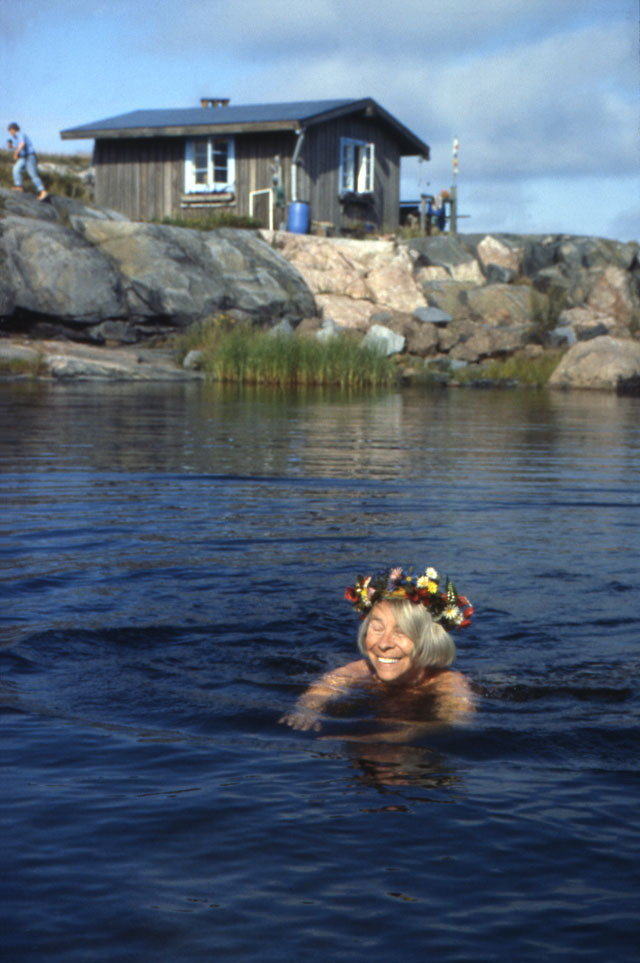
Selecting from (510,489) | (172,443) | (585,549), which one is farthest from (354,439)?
(585,549)

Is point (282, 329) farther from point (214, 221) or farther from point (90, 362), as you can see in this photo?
point (214, 221)

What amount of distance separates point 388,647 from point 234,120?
38.3 m

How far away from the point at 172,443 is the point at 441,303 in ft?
79.2

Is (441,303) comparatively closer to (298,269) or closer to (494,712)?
(298,269)

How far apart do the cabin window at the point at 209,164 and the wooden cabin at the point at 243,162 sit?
1.4 inches

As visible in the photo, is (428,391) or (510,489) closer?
(510,489)

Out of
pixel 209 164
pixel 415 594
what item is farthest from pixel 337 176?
pixel 415 594

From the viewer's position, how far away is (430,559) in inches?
354

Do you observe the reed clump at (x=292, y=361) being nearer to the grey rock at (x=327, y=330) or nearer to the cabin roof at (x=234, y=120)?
the grey rock at (x=327, y=330)

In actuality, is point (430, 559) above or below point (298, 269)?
below

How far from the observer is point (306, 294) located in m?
36.2

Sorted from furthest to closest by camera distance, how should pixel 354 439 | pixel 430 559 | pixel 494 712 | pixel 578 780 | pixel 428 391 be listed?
pixel 428 391 → pixel 354 439 → pixel 430 559 → pixel 494 712 → pixel 578 780

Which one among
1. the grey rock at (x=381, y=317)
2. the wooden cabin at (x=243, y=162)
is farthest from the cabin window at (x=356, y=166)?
the grey rock at (x=381, y=317)

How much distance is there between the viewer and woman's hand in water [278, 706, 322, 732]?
5348 millimetres
